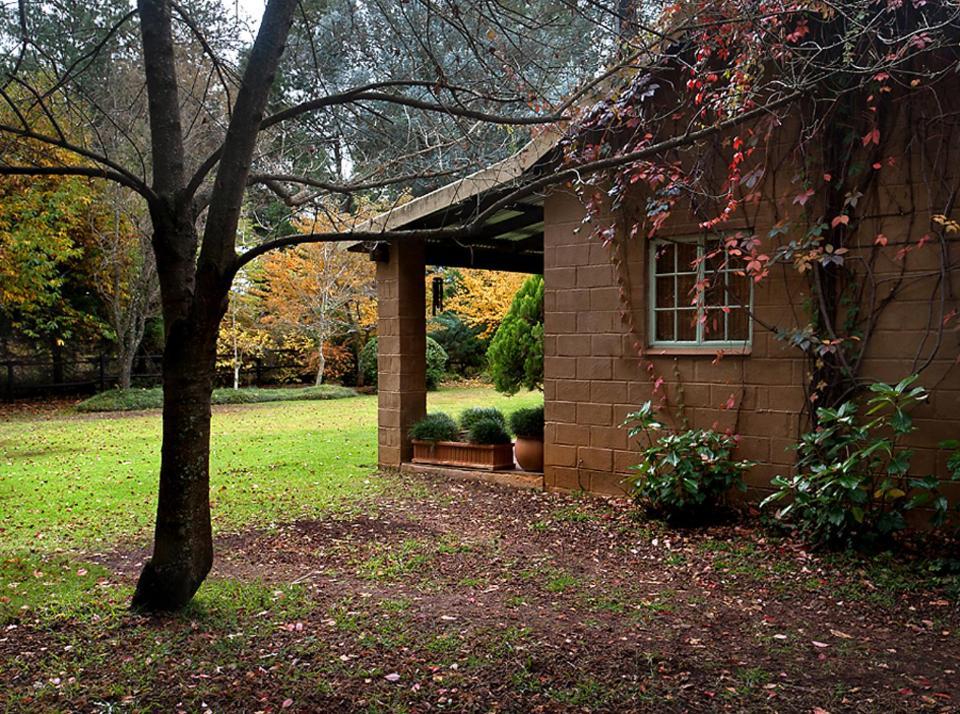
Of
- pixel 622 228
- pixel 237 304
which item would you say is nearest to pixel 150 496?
pixel 622 228

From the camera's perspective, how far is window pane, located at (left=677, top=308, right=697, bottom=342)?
6582 mm

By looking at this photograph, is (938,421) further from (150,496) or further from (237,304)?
(237,304)

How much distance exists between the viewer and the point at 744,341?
20.6 feet

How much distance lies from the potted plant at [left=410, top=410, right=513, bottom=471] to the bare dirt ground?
240cm

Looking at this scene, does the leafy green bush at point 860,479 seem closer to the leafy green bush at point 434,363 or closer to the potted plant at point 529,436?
the potted plant at point 529,436

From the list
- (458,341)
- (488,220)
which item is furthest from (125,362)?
(488,220)

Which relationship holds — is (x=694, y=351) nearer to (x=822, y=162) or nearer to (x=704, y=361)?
(x=704, y=361)

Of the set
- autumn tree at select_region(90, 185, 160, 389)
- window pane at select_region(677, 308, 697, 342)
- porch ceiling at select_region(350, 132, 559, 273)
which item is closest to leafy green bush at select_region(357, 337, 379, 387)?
autumn tree at select_region(90, 185, 160, 389)

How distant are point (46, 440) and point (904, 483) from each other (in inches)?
484

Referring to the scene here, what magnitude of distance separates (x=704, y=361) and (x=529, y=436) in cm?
232

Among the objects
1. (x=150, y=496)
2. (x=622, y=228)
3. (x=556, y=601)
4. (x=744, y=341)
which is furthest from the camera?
(x=150, y=496)

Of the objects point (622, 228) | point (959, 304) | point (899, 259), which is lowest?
point (959, 304)

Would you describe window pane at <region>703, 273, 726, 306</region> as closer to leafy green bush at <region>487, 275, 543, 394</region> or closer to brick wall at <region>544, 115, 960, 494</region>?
brick wall at <region>544, 115, 960, 494</region>

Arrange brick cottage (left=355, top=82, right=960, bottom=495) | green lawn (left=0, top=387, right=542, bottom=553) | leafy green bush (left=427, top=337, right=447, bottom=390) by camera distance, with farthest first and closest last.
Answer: leafy green bush (left=427, top=337, right=447, bottom=390) → green lawn (left=0, top=387, right=542, bottom=553) → brick cottage (left=355, top=82, right=960, bottom=495)
